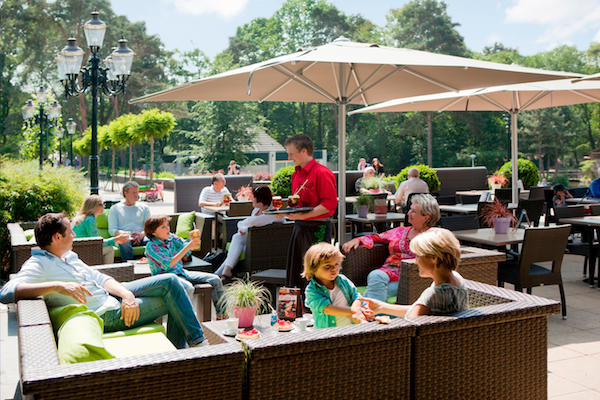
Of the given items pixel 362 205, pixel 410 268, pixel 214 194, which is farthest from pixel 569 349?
pixel 214 194

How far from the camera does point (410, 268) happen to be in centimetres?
396

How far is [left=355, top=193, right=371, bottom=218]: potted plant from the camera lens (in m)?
8.27

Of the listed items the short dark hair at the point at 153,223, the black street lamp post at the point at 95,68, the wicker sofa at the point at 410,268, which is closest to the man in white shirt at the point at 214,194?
the black street lamp post at the point at 95,68

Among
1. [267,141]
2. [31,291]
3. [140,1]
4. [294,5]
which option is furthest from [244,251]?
[140,1]

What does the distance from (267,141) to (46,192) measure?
3889 centimetres

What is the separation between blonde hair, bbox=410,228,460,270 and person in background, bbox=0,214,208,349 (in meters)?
1.64

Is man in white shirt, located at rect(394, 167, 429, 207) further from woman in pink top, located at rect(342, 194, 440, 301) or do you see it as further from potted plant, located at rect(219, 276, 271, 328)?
potted plant, located at rect(219, 276, 271, 328)

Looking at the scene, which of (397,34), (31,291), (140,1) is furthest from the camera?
(140,1)

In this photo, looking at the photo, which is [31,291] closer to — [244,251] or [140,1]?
[244,251]

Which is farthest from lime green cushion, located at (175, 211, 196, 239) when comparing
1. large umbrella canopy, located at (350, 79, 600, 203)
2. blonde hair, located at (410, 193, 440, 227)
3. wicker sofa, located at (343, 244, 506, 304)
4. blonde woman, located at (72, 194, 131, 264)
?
large umbrella canopy, located at (350, 79, 600, 203)

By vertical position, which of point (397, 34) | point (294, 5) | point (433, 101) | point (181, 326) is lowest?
point (181, 326)

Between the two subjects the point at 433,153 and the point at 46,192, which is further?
the point at 433,153

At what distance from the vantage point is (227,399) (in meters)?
2.07

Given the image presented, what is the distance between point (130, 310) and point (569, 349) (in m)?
3.27
